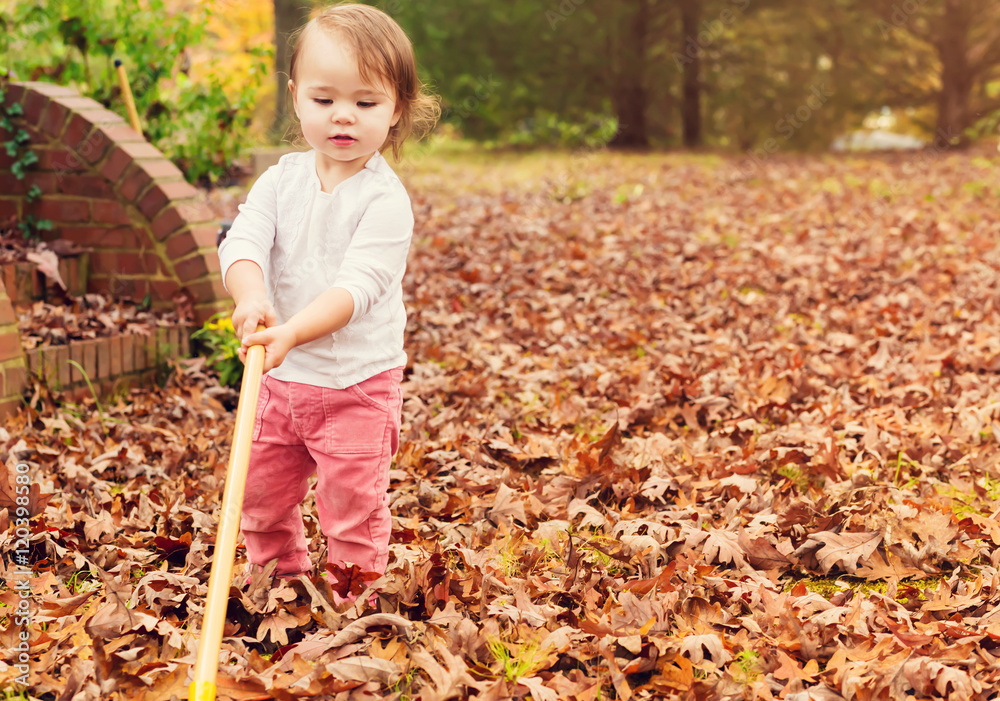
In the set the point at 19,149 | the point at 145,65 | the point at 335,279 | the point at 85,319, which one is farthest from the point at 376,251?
the point at 145,65

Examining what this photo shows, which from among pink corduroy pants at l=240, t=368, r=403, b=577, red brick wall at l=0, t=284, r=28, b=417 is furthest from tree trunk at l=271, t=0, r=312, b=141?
pink corduroy pants at l=240, t=368, r=403, b=577

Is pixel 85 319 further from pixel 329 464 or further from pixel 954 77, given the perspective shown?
pixel 954 77

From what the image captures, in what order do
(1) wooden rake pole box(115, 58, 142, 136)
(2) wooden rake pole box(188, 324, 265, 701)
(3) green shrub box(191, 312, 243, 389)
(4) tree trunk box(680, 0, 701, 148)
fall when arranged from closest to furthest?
(2) wooden rake pole box(188, 324, 265, 701) < (3) green shrub box(191, 312, 243, 389) < (1) wooden rake pole box(115, 58, 142, 136) < (4) tree trunk box(680, 0, 701, 148)

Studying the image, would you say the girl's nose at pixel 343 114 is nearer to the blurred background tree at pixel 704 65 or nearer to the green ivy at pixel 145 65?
the green ivy at pixel 145 65

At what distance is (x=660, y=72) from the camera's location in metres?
18.0

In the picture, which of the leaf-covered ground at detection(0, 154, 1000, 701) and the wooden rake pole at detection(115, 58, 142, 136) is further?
the wooden rake pole at detection(115, 58, 142, 136)

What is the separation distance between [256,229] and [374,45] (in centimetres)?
53

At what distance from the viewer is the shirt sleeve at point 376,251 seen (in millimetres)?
2033

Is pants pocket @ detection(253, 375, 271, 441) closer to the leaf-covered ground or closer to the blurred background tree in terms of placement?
the leaf-covered ground

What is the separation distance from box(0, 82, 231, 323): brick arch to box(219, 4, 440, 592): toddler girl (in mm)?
2210

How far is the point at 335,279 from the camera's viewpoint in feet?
7.01

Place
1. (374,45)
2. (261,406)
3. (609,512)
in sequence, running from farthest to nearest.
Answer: (609,512) < (261,406) < (374,45)
